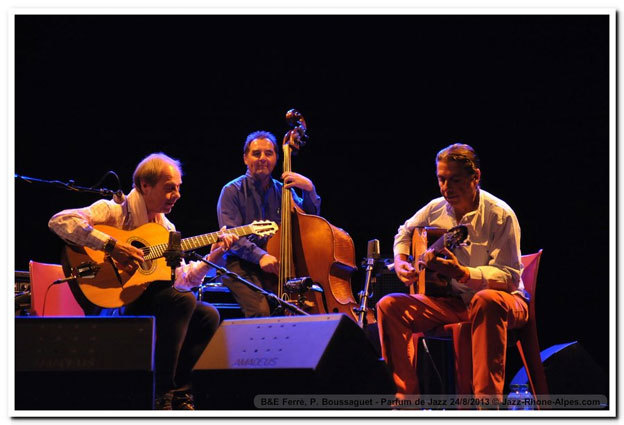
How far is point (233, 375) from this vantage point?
2.65 m

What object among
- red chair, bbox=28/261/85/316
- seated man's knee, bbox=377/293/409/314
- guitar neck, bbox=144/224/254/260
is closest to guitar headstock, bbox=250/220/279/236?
guitar neck, bbox=144/224/254/260

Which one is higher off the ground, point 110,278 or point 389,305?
point 110,278

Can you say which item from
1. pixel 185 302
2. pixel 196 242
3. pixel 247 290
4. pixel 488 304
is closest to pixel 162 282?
pixel 185 302

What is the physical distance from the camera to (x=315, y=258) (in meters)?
4.10

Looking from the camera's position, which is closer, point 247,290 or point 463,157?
point 463,157

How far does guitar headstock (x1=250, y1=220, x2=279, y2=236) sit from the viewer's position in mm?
4121

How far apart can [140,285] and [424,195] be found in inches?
109

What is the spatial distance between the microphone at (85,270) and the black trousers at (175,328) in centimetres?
29

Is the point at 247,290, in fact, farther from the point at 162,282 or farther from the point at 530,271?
the point at 530,271

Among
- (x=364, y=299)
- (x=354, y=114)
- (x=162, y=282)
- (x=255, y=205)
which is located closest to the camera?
(x=162, y=282)

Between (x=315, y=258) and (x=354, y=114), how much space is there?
74.9 inches

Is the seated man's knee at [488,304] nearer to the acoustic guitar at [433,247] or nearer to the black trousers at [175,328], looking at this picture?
the acoustic guitar at [433,247]
